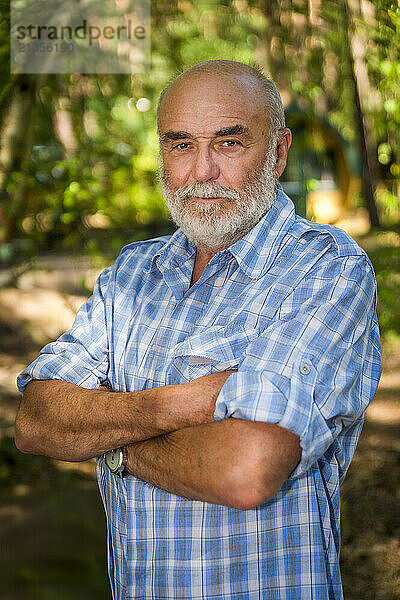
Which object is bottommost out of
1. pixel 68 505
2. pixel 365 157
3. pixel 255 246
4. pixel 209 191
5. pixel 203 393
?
pixel 68 505

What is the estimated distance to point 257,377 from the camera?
1298 mm

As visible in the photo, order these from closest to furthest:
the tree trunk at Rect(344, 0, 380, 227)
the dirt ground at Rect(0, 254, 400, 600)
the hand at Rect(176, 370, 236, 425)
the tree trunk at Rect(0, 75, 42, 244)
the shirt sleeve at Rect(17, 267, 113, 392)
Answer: the hand at Rect(176, 370, 236, 425)
the shirt sleeve at Rect(17, 267, 113, 392)
the tree trunk at Rect(0, 75, 42, 244)
the dirt ground at Rect(0, 254, 400, 600)
the tree trunk at Rect(344, 0, 380, 227)

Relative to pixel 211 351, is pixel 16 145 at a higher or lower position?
higher

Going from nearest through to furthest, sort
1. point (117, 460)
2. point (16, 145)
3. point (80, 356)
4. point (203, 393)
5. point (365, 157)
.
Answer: point (203, 393)
point (117, 460)
point (80, 356)
point (16, 145)
point (365, 157)

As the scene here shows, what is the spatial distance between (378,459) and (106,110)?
7.69 ft

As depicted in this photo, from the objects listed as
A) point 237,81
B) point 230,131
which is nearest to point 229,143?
point 230,131

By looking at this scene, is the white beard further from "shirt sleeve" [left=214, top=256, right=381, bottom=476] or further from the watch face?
the watch face

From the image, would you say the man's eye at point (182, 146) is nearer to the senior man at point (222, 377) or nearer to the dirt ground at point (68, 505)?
the senior man at point (222, 377)

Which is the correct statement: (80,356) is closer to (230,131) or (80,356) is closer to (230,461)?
(230,461)

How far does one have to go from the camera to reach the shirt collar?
1532mm

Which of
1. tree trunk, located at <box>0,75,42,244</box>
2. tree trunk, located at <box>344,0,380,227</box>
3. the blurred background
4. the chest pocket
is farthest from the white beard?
tree trunk, located at <box>344,0,380,227</box>

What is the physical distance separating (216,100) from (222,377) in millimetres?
622

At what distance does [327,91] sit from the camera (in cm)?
354

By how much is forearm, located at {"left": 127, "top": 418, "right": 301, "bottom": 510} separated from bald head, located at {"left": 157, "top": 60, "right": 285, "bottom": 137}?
72 cm
